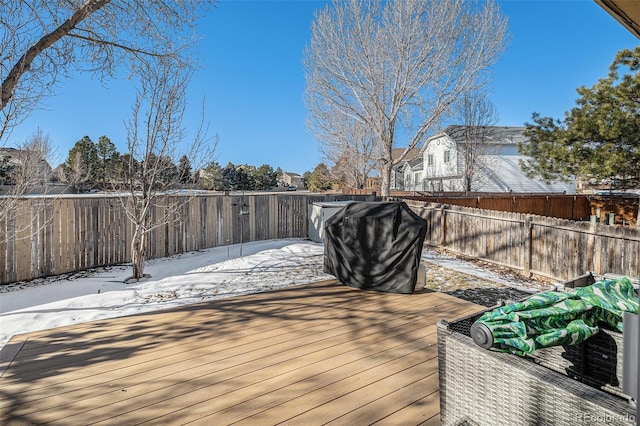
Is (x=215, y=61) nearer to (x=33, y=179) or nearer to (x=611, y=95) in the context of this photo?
(x=33, y=179)

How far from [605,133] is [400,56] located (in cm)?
611

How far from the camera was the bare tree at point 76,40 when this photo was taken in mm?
3941

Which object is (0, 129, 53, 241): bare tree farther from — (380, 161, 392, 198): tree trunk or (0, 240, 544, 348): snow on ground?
(380, 161, 392, 198): tree trunk

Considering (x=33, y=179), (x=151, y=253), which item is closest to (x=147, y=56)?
(x=33, y=179)

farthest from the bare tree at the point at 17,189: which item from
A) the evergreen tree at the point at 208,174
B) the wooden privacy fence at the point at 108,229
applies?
the evergreen tree at the point at 208,174

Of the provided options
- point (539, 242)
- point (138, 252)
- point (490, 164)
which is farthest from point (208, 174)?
point (490, 164)

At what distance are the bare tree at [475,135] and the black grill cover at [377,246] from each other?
54.7 feet

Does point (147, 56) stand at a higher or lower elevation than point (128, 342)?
higher

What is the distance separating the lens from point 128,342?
2.77 metres

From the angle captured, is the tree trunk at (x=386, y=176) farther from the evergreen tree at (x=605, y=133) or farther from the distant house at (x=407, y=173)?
the distant house at (x=407, y=173)

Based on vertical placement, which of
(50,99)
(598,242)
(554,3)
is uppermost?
(554,3)

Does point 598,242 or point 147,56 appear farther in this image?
point 147,56

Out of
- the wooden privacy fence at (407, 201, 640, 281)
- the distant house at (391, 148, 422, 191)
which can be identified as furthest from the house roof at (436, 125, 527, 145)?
the wooden privacy fence at (407, 201, 640, 281)

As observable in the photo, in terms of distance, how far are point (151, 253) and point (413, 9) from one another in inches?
410
